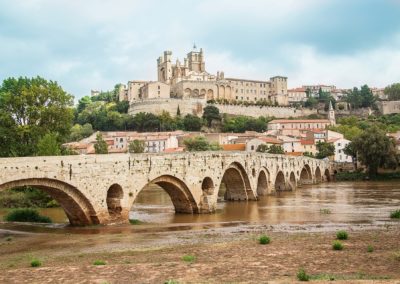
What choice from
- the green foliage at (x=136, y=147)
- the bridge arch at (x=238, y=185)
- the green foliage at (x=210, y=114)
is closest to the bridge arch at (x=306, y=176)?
the bridge arch at (x=238, y=185)

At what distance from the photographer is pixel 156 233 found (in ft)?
72.2

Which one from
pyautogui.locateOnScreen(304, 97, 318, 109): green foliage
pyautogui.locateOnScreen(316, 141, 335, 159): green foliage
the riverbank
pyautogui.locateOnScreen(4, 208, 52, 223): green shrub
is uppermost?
pyautogui.locateOnScreen(304, 97, 318, 109): green foliage

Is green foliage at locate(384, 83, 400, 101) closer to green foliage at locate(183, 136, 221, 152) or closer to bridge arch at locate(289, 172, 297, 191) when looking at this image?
green foliage at locate(183, 136, 221, 152)

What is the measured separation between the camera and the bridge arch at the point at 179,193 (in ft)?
93.6

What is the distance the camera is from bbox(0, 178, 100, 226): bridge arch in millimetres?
21098

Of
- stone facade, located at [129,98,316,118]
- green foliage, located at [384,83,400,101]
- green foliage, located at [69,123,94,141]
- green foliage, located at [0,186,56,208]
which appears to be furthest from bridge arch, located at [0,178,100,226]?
green foliage, located at [384,83,400,101]

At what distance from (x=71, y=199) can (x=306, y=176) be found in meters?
49.0

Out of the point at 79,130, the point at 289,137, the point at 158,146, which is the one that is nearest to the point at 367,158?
the point at 289,137

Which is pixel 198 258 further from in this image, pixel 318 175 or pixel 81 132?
pixel 81 132

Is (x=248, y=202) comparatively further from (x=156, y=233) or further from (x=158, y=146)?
(x=158, y=146)

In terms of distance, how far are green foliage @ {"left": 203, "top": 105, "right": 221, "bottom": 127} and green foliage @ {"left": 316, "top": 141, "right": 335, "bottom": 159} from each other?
34343 mm

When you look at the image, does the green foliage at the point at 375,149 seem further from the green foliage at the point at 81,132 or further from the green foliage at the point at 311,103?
the green foliage at the point at 311,103

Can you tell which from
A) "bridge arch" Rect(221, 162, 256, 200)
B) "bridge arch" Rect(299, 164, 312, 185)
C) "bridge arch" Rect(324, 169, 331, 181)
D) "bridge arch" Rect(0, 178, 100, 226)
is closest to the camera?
"bridge arch" Rect(0, 178, 100, 226)

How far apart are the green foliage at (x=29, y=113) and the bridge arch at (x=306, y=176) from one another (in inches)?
1375
